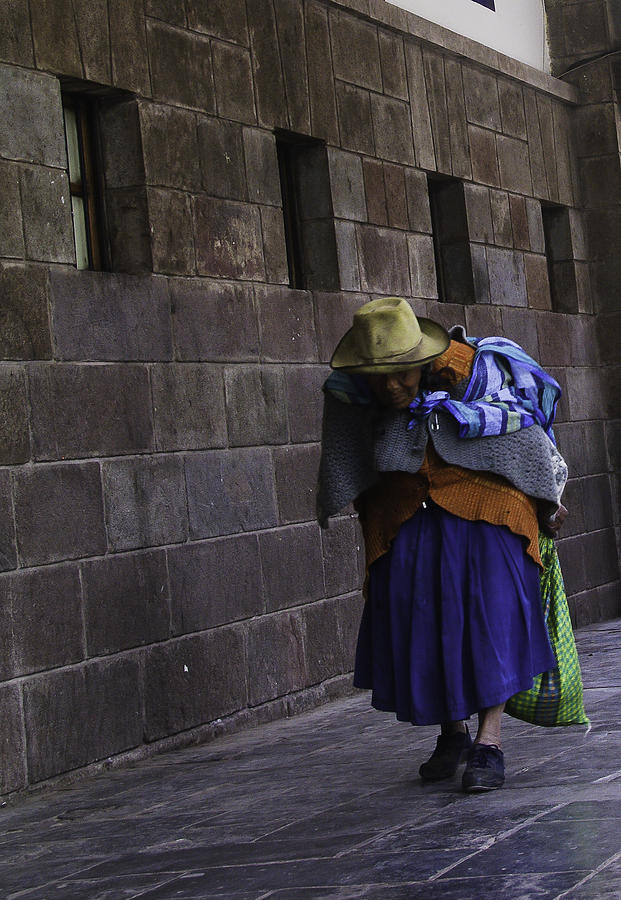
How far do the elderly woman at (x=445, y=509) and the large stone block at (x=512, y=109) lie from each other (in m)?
6.14

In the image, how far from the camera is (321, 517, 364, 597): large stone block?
851 cm

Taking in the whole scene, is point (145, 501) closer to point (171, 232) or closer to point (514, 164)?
point (171, 232)

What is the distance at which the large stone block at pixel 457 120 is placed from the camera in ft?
34.3

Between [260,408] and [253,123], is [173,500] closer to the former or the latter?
[260,408]

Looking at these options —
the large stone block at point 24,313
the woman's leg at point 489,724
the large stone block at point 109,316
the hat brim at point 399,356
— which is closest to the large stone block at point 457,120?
the large stone block at point 109,316

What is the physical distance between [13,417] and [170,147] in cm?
187

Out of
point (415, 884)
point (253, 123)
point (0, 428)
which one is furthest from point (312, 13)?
point (415, 884)

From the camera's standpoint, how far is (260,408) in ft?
26.3

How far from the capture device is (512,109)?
37.4 ft

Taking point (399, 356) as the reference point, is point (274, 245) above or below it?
above

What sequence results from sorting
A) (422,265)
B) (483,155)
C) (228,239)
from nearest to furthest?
(228,239), (422,265), (483,155)

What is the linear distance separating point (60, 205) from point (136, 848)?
302 centimetres

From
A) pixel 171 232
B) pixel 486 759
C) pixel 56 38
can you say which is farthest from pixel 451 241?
pixel 486 759

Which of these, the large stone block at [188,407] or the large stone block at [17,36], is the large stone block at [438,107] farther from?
the large stone block at [17,36]
